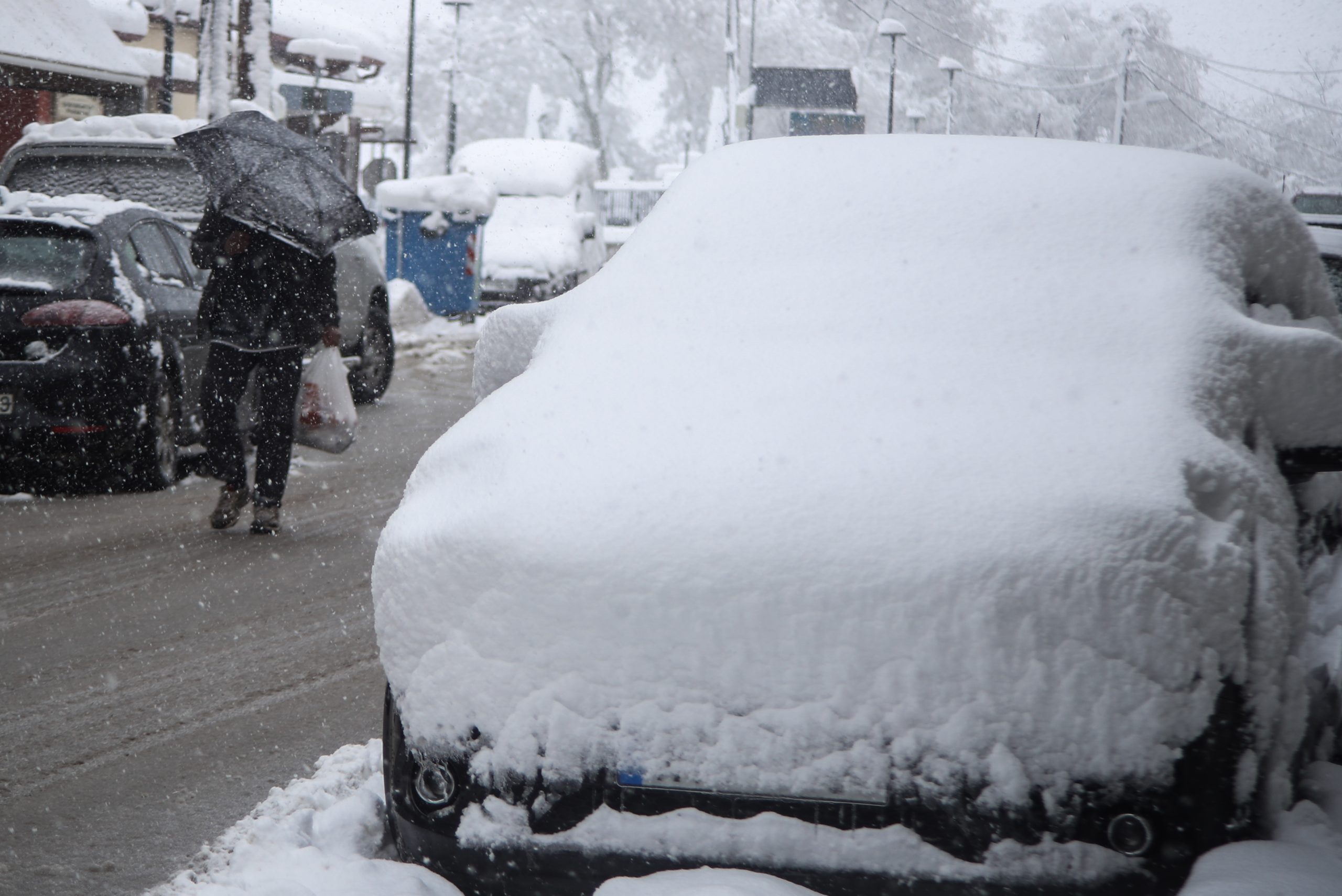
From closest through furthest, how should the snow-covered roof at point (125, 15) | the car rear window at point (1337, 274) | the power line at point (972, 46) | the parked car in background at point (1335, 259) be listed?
the parked car in background at point (1335, 259), the car rear window at point (1337, 274), the snow-covered roof at point (125, 15), the power line at point (972, 46)

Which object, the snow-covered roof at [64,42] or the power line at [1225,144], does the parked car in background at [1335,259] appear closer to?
the snow-covered roof at [64,42]

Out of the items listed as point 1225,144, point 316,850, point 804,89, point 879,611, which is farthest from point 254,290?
point 1225,144

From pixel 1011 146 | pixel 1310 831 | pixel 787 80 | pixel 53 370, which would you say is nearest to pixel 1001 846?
pixel 1310 831

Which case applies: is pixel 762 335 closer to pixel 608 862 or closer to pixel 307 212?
pixel 608 862

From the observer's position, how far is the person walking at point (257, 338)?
22.1 ft

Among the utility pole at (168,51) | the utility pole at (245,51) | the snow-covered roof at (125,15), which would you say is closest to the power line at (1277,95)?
the snow-covered roof at (125,15)

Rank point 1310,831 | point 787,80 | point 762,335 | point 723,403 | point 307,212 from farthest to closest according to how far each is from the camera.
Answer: point 787,80 → point 307,212 → point 762,335 → point 723,403 → point 1310,831

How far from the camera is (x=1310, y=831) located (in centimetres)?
246

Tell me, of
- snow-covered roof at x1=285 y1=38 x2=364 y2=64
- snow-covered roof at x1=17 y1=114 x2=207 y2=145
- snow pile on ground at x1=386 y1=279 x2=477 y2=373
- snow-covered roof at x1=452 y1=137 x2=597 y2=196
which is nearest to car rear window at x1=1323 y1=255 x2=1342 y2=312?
snow-covered roof at x1=17 y1=114 x2=207 y2=145

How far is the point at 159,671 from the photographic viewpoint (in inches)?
184

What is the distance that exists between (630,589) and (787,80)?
36.0 meters

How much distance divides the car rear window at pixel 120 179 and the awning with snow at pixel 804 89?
27.2 m

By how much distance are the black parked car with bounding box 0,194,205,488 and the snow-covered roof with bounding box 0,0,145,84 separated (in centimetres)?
1121

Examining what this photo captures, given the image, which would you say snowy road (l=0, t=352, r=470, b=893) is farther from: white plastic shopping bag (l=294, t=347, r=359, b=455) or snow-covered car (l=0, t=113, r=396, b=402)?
snow-covered car (l=0, t=113, r=396, b=402)
